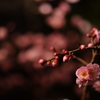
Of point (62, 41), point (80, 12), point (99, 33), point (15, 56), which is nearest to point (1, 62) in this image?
point (15, 56)

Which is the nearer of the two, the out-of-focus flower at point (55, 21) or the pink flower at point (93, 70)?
the pink flower at point (93, 70)

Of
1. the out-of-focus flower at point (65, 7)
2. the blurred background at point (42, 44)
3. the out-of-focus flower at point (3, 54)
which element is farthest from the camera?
the out-of-focus flower at point (65, 7)

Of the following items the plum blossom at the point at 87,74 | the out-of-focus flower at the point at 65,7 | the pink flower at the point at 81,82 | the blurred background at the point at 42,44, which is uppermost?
the plum blossom at the point at 87,74

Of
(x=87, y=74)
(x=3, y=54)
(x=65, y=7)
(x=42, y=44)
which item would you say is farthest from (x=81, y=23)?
(x=87, y=74)

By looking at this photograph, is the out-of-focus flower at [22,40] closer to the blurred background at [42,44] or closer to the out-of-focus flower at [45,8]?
the blurred background at [42,44]

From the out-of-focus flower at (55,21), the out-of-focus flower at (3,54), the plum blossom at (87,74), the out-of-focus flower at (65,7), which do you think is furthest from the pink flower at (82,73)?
the out-of-focus flower at (65,7)

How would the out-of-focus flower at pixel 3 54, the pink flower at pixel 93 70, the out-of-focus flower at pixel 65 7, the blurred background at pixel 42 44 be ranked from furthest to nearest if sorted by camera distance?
1. the out-of-focus flower at pixel 65 7
2. the out-of-focus flower at pixel 3 54
3. the blurred background at pixel 42 44
4. the pink flower at pixel 93 70

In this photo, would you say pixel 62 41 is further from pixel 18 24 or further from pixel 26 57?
pixel 18 24

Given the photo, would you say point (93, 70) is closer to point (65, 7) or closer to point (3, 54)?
point (3, 54)

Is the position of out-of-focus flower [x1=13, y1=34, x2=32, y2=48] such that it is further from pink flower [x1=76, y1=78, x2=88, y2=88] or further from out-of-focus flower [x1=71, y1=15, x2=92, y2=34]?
pink flower [x1=76, y1=78, x2=88, y2=88]
